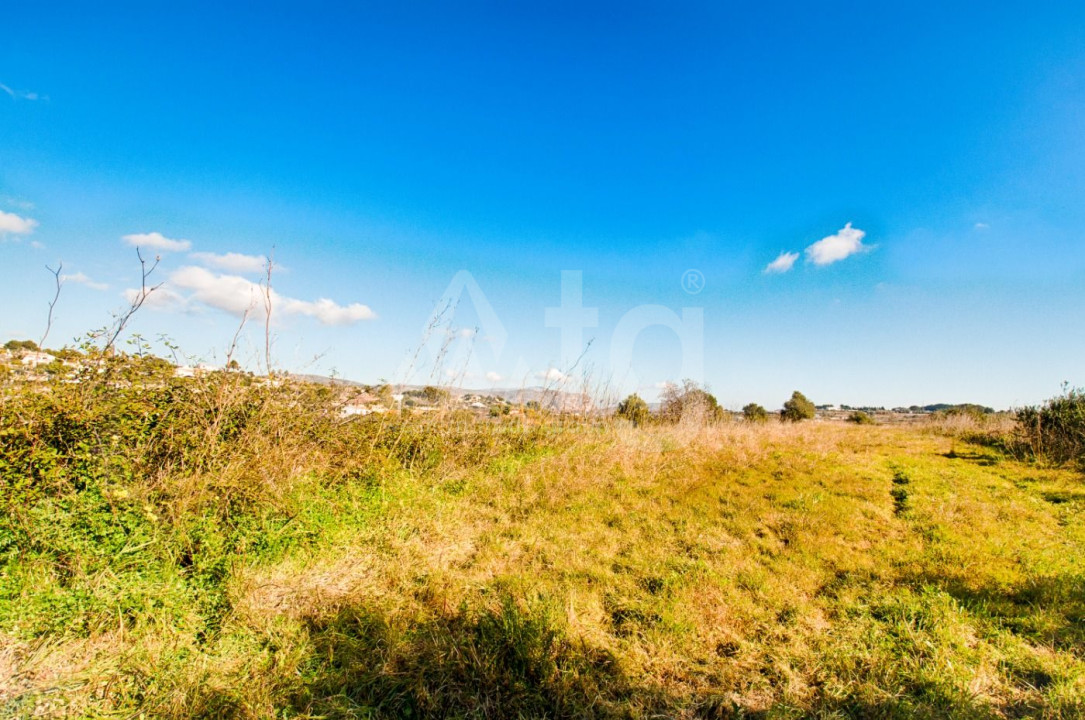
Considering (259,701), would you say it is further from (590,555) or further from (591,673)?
(590,555)

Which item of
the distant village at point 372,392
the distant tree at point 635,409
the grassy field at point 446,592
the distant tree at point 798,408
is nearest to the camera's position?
the grassy field at point 446,592

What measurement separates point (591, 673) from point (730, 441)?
8803 mm

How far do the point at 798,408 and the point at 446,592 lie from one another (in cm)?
3210

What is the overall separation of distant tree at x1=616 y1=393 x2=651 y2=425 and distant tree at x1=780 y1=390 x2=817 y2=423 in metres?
20.7

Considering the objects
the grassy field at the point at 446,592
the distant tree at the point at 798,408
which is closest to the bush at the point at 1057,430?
the grassy field at the point at 446,592

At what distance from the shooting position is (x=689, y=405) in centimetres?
1533

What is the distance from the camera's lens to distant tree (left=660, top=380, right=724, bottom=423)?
13.9 metres

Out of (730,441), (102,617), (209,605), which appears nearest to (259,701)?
(209,605)

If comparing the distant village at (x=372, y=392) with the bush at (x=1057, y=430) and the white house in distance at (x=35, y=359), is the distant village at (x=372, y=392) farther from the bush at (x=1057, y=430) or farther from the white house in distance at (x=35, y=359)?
the bush at (x=1057, y=430)

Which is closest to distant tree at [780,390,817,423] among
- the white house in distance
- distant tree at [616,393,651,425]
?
distant tree at [616,393,651,425]

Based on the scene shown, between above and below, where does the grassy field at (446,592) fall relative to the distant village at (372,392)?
below

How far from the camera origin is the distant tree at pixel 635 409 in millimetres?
12073

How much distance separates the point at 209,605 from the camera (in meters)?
2.93

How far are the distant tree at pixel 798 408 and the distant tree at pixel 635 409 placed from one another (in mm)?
20701
